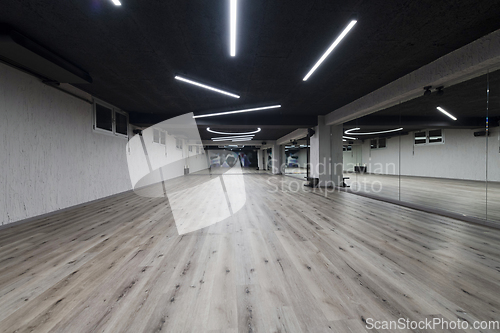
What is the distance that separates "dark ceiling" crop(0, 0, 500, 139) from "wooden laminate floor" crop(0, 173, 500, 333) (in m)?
2.81

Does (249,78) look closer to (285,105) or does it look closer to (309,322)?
(285,105)

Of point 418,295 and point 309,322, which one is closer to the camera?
point 309,322

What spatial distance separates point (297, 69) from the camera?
13.3 feet

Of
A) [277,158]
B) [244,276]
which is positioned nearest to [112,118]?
[244,276]

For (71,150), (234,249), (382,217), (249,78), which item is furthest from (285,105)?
(71,150)

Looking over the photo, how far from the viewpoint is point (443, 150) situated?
1054 centimetres

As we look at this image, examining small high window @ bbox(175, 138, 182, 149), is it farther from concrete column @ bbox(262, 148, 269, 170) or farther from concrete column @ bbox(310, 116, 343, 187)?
concrete column @ bbox(262, 148, 269, 170)

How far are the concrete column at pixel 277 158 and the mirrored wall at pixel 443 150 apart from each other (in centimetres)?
590

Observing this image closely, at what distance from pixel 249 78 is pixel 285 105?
95.0 inches

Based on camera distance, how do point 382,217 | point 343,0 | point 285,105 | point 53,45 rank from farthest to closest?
point 285,105, point 382,217, point 53,45, point 343,0

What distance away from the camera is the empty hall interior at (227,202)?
1.52 metres

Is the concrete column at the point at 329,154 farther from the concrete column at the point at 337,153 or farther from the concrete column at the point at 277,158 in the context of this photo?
the concrete column at the point at 277,158

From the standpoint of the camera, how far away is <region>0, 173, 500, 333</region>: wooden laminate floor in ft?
4.59
